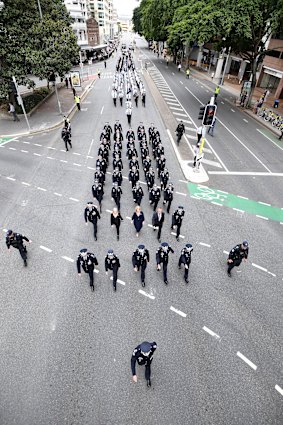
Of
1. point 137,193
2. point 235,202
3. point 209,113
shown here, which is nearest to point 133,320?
point 137,193

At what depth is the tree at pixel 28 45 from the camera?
766 inches

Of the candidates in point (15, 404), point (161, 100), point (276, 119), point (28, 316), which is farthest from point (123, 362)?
point (161, 100)

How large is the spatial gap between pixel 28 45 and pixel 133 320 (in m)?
22.7

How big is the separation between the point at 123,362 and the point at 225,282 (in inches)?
176

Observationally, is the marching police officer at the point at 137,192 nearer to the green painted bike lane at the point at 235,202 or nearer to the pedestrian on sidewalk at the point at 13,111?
the green painted bike lane at the point at 235,202

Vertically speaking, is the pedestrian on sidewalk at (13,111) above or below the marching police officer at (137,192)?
below

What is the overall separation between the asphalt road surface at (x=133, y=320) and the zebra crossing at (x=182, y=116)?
14.9ft

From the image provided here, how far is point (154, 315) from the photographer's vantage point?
7941 mm

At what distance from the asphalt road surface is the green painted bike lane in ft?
1.39

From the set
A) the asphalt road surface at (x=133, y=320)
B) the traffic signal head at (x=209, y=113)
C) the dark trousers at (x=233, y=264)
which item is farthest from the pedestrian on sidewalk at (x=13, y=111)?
the dark trousers at (x=233, y=264)

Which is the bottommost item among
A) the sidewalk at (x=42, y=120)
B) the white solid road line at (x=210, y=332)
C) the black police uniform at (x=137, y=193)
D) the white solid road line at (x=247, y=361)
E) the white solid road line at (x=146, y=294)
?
the sidewalk at (x=42, y=120)

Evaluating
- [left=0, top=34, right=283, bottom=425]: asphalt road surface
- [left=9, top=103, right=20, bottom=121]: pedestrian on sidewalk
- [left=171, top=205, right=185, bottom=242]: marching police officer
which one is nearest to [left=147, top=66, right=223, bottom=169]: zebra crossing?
[left=0, top=34, right=283, bottom=425]: asphalt road surface

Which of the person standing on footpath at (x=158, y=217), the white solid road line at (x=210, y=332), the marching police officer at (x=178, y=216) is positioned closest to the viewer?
the white solid road line at (x=210, y=332)

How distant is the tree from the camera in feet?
63.8
